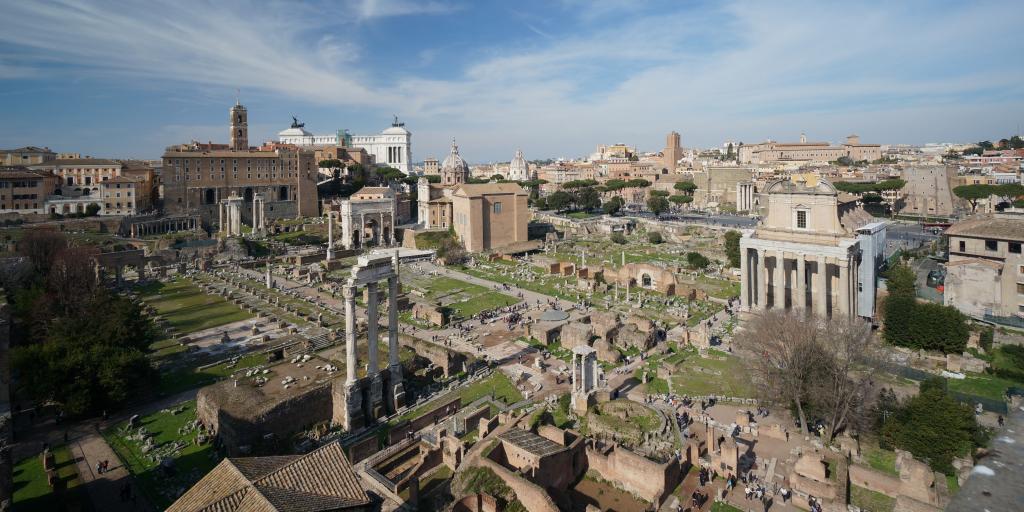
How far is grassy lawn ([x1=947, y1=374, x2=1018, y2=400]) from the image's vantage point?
2020 centimetres

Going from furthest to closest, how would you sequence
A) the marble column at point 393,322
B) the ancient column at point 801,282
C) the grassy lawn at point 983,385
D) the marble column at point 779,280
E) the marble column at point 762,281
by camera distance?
the marble column at point 762,281
the marble column at point 779,280
the ancient column at point 801,282
the grassy lawn at point 983,385
the marble column at point 393,322

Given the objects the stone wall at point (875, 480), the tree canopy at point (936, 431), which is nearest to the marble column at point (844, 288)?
the tree canopy at point (936, 431)

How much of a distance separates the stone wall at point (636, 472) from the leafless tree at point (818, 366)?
567 cm

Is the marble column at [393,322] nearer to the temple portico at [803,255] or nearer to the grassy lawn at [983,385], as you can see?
the temple portico at [803,255]

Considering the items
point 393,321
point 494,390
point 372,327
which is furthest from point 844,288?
point 372,327

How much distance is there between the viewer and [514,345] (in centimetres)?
2697

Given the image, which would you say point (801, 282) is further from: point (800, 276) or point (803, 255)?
point (803, 255)

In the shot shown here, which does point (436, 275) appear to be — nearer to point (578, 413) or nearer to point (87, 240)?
point (578, 413)

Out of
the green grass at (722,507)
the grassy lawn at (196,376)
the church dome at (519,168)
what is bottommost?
the green grass at (722,507)

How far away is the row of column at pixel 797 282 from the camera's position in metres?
25.6

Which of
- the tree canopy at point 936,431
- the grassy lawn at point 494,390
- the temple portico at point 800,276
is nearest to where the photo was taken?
the tree canopy at point 936,431

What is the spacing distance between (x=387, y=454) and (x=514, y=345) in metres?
11.5

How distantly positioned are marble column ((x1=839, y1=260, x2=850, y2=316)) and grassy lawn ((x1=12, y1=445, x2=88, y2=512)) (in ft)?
94.6

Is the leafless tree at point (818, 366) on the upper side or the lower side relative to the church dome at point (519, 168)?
lower
